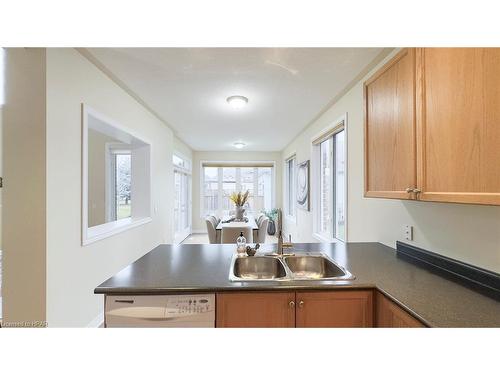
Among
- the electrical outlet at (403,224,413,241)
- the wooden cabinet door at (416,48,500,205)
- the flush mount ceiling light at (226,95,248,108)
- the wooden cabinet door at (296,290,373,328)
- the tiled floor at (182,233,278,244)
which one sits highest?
the flush mount ceiling light at (226,95,248,108)

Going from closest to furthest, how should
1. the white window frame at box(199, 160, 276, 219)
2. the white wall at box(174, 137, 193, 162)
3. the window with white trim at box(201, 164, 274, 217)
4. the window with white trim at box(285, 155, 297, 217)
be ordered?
1. the white wall at box(174, 137, 193, 162)
2. the window with white trim at box(285, 155, 297, 217)
3. the white window frame at box(199, 160, 276, 219)
4. the window with white trim at box(201, 164, 274, 217)

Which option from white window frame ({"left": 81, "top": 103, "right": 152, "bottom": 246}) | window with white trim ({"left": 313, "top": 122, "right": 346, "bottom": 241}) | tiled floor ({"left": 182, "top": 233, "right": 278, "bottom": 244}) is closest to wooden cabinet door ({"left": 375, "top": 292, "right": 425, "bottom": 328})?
window with white trim ({"left": 313, "top": 122, "right": 346, "bottom": 241})

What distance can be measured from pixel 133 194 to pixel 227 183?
4.05 m

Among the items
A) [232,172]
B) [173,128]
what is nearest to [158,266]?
[173,128]

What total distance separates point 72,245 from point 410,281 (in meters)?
2.44

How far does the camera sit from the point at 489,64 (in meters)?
0.94

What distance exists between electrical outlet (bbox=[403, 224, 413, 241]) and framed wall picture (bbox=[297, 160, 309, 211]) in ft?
8.35

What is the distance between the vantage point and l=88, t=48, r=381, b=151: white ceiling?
207 cm

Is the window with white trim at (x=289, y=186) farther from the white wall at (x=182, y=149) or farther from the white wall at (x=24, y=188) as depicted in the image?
the white wall at (x=24, y=188)

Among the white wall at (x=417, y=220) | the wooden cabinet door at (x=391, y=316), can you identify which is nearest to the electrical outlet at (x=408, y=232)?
the white wall at (x=417, y=220)

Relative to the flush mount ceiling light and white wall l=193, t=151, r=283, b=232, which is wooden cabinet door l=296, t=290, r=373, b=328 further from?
white wall l=193, t=151, r=283, b=232

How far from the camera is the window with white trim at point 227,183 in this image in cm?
754
